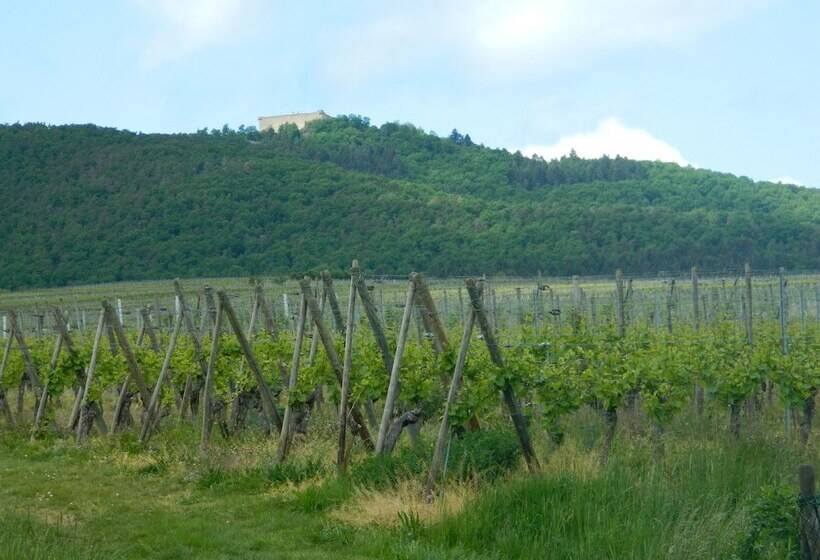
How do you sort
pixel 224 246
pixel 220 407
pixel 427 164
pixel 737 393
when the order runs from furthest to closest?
1. pixel 427 164
2. pixel 224 246
3. pixel 220 407
4. pixel 737 393

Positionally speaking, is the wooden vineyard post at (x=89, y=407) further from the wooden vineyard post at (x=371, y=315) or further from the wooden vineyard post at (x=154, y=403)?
the wooden vineyard post at (x=371, y=315)

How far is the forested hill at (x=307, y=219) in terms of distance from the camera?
47.7m

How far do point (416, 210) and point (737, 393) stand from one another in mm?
45236

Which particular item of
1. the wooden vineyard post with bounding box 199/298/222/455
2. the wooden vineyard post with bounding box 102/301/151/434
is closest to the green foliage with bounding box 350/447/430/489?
the wooden vineyard post with bounding box 199/298/222/455

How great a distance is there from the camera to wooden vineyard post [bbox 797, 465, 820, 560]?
20.3ft

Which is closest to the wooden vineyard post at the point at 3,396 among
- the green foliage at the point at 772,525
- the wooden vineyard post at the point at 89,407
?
the wooden vineyard post at the point at 89,407

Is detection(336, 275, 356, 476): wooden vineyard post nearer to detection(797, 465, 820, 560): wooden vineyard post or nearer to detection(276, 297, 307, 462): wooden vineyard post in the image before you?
detection(276, 297, 307, 462): wooden vineyard post

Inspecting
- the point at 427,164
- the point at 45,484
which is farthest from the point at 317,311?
the point at 427,164

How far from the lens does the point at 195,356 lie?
560 inches

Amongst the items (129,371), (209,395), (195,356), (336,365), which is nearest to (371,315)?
(336,365)

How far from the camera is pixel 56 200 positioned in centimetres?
5547

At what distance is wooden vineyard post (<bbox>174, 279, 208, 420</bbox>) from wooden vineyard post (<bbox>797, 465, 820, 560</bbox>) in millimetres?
8524

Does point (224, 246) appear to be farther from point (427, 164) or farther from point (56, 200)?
point (427, 164)

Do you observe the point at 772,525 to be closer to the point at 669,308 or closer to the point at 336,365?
the point at 336,365
